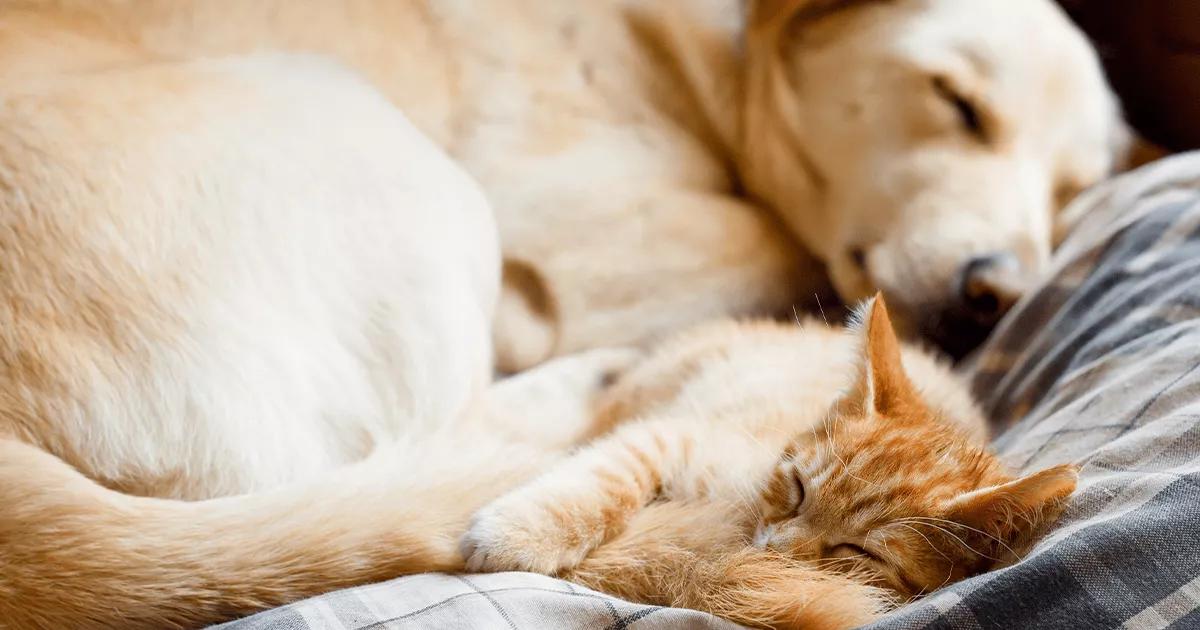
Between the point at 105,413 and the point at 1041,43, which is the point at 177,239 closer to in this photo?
the point at 105,413

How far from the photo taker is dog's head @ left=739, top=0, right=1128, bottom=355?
1488mm

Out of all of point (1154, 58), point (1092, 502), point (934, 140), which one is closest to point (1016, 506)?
point (1092, 502)

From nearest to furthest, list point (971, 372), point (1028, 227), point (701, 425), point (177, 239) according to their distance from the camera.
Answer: point (177, 239) → point (701, 425) → point (971, 372) → point (1028, 227)

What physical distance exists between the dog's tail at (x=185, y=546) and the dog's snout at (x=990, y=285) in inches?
36.0

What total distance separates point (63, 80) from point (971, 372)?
120 centimetres

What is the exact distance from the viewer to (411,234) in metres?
1.17

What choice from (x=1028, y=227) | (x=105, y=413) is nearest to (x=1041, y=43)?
(x=1028, y=227)

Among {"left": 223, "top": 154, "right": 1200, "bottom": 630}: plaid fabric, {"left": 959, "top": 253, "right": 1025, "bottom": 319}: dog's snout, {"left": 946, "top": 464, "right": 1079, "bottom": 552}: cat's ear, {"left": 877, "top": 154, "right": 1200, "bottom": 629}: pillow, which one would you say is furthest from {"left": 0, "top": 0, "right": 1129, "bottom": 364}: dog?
{"left": 946, "top": 464, "right": 1079, "bottom": 552}: cat's ear

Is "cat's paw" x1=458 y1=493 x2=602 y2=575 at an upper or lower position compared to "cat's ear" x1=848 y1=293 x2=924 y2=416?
lower

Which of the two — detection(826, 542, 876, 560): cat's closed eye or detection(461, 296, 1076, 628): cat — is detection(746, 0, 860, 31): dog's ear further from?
detection(826, 542, 876, 560): cat's closed eye

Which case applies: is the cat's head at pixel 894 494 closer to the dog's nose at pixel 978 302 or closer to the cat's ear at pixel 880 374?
the cat's ear at pixel 880 374

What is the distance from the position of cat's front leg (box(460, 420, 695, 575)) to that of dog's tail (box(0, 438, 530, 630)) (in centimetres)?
4

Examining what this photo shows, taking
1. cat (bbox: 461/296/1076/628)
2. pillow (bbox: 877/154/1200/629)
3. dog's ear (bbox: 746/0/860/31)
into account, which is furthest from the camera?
dog's ear (bbox: 746/0/860/31)

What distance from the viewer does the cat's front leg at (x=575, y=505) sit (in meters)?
0.83
